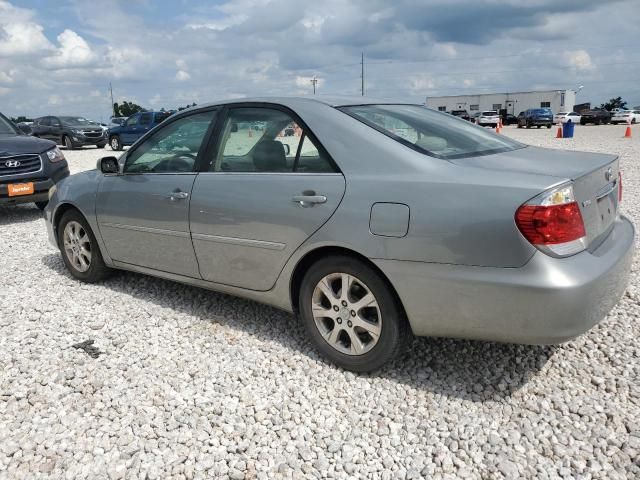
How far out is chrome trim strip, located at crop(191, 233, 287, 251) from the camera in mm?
3250

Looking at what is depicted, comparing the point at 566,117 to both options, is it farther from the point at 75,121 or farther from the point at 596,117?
the point at 75,121

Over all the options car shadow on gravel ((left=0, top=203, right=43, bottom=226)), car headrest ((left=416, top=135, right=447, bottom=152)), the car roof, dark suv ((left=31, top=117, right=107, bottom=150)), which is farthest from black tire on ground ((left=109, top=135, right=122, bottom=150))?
car headrest ((left=416, top=135, right=447, bottom=152))

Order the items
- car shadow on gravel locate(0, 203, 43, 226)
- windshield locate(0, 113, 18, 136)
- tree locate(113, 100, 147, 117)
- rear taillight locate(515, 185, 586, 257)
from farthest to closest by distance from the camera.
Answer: tree locate(113, 100, 147, 117) → windshield locate(0, 113, 18, 136) → car shadow on gravel locate(0, 203, 43, 226) → rear taillight locate(515, 185, 586, 257)

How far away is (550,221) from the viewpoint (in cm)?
244

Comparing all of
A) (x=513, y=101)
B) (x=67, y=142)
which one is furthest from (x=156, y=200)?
(x=513, y=101)

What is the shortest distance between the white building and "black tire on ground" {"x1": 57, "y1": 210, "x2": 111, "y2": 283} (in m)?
52.0

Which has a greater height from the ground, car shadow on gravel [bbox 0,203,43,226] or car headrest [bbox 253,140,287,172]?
car headrest [bbox 253,140,287,172]

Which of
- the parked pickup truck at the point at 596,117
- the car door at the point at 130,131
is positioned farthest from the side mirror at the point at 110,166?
the parked pickup truck at the point at 596,117

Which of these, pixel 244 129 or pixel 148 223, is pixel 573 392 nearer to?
pixel 244 129

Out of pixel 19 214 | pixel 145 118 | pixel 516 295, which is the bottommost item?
pixel 19 214

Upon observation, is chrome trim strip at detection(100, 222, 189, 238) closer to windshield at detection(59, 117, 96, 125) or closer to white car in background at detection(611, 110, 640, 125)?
windshield at detection(59, 117, 96, 125)

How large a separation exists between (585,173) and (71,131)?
24100mm

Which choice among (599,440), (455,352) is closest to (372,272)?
(455,352)

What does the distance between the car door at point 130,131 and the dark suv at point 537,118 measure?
3093 centimetres
